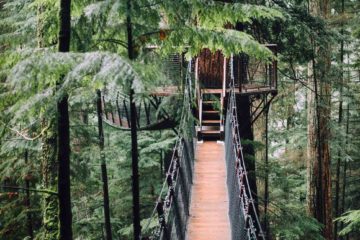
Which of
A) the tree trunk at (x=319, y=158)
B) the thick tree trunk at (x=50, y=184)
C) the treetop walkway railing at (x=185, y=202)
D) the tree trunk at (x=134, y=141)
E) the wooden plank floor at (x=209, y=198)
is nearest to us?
the tree trunk at (x=134, y=141)

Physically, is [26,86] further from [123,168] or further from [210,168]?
[123,168]

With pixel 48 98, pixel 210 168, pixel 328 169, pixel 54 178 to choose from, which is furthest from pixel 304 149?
pixel 48 98

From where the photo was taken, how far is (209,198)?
296 inches

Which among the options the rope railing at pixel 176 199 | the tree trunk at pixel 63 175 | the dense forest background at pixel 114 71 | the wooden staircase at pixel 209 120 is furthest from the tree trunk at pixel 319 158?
the tree trunk at pixel 63 175

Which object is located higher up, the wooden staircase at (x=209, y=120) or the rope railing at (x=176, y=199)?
the wooden staircase at (x=209, y=120)

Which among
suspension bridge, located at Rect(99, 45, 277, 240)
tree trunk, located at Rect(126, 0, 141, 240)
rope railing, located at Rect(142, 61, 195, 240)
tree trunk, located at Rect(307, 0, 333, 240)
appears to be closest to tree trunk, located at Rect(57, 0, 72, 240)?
tree trunk, located at Rect(126, 0, 141, 240)

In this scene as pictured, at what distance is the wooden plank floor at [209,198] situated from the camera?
6.48m

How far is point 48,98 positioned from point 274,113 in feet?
58.5

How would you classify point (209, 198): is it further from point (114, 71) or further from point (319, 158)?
point (114, 71)

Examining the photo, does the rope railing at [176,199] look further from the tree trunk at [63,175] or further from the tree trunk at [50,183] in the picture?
the tree trunk at [50,183]

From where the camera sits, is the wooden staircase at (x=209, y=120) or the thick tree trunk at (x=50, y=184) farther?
the wooden staircase at (x=209, y=120)

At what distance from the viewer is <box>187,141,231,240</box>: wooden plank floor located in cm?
648

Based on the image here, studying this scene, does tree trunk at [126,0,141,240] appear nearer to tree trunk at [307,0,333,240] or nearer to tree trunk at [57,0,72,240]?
tree trunk at [57,0,72,240]

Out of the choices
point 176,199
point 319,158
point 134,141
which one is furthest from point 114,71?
point 319,158
